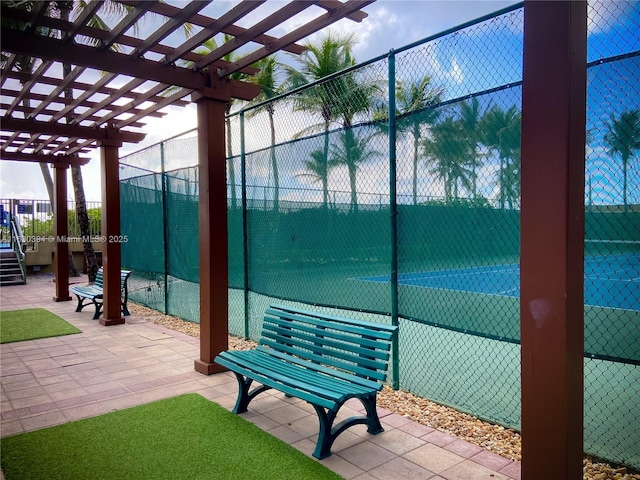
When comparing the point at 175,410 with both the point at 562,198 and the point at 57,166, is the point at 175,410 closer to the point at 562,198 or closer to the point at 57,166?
the point at 562,198

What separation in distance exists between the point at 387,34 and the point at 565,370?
5.89 m

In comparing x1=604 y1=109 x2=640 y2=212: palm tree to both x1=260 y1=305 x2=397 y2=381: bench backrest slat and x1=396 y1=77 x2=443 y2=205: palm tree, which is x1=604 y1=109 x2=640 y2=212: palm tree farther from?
x1=260 y1=305 x2=397 y2=381: bench backrest slat

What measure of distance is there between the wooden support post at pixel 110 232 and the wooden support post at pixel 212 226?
10.7 feet

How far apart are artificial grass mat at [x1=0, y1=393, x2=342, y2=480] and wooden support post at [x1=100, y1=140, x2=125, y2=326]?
4.10m

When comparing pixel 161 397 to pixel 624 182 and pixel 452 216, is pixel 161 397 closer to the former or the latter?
pixel 452 216

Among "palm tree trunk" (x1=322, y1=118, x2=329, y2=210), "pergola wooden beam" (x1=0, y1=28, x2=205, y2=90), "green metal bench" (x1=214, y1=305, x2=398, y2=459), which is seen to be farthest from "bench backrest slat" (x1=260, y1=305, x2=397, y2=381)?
"pergola wooden beam" (x1=0, y1=28, x2=205, y2=90)

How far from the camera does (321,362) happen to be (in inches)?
141

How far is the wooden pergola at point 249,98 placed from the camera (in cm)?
193

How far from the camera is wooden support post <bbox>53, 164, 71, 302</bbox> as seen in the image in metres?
9.64

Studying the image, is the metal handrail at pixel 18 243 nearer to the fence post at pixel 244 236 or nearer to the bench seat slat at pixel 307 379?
the fence post at pixel 244 236

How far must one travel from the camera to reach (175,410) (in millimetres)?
3773

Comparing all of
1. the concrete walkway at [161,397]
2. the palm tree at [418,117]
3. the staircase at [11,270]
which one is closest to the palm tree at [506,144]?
the palm tree at [418,117]

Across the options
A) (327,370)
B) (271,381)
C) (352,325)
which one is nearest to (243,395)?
(271,381)

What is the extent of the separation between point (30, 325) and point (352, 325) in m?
6.20
